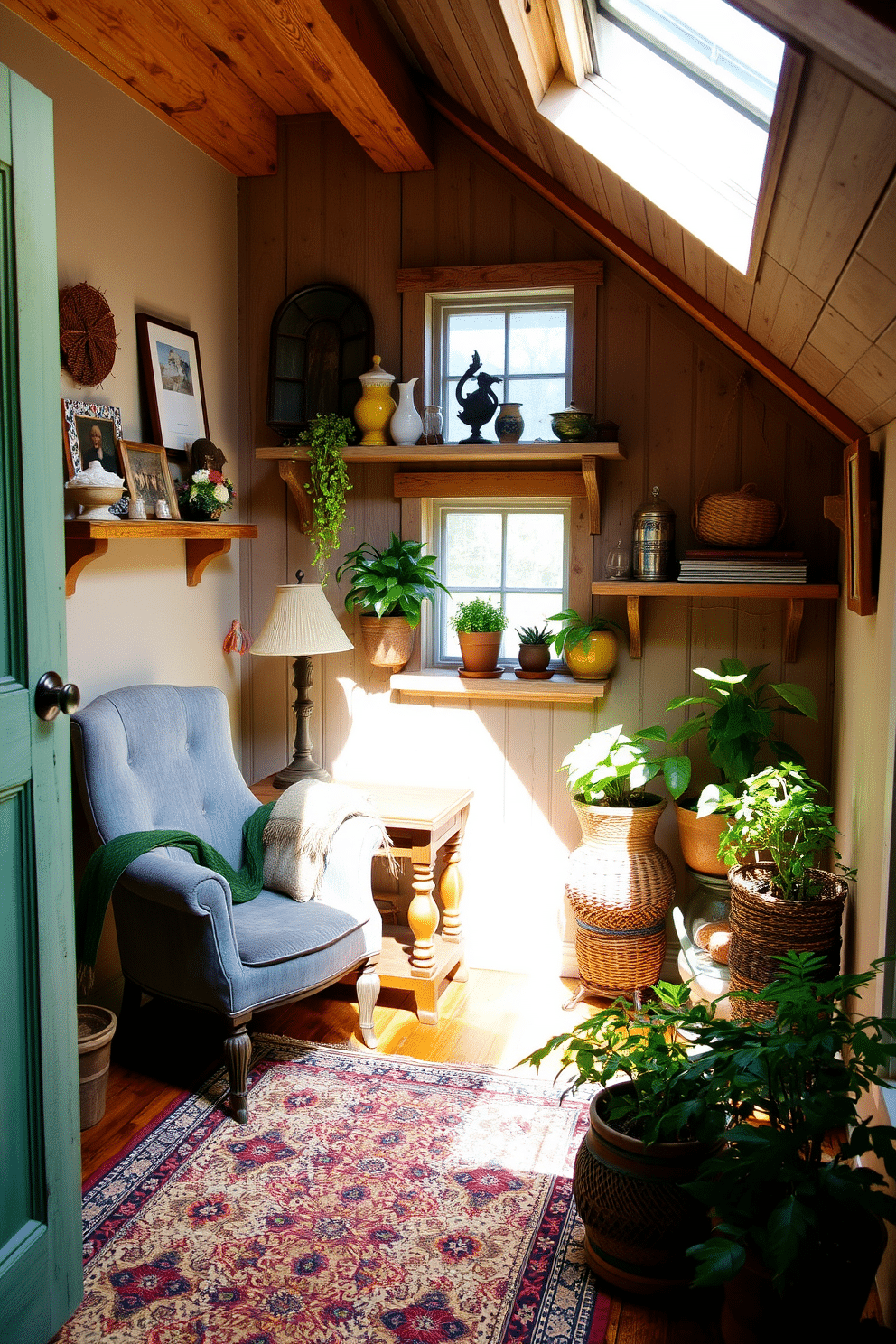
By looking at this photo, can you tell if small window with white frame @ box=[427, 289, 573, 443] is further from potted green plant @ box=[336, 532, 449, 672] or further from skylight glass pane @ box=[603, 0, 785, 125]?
skylight glass pane @ box=[603, 0, 785, 125]

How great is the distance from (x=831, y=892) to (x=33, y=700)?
1873mm

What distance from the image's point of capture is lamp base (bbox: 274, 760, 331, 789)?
3.44m

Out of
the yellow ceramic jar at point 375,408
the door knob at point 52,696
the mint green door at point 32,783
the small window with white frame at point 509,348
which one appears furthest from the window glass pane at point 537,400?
the door knob at point 52,696

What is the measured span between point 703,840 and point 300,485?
1.76 m

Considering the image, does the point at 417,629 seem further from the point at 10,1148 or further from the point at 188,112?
the point at 10,1148

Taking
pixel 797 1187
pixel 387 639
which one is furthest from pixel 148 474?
pixel 797 1187

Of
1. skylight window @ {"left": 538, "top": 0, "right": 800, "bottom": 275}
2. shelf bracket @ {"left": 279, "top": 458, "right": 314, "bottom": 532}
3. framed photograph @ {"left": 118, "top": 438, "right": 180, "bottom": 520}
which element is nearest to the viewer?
skylight window @ {"left": 538, "top": 0, "right": 800, "bottom": 275}

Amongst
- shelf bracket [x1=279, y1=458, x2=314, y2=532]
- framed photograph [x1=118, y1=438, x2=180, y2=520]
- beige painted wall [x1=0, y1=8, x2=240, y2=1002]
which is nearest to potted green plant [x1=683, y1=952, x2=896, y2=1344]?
beige painted wall [x1=0, y1=8, x2=240, y2=1002]

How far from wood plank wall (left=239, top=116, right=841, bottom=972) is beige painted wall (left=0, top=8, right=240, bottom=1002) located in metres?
0.14

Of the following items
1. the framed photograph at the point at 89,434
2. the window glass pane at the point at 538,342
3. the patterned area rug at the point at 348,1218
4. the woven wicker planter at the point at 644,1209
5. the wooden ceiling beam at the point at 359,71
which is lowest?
the patterned area rug at the point at 348,1218

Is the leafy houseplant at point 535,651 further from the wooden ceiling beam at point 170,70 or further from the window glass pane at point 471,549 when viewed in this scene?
the wooden ceiling beam at point 170,70

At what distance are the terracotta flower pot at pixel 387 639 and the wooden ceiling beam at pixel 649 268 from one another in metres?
1.32

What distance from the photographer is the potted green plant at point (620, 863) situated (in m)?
3.09

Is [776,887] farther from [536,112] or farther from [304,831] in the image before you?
[536,112]
